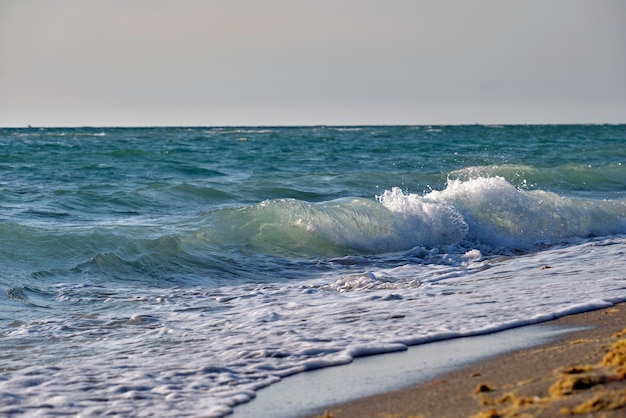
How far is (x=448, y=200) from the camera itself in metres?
11.7

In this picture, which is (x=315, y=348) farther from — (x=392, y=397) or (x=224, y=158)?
(x=224, y=158)

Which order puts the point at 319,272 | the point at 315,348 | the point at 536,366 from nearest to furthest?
the point at 536,366 < the point at 315,348 < the point at 319,272

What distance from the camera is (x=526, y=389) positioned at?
145 inches

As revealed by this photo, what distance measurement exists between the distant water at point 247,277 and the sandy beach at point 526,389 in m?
0.75

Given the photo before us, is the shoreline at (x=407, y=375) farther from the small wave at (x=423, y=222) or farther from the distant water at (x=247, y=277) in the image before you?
the small wave at (x=423, y=222)

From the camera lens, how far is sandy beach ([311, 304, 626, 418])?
333 cm

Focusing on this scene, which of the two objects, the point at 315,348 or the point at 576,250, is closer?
the point at 315,348

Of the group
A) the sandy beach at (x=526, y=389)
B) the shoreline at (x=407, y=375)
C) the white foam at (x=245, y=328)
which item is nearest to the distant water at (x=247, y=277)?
the white foam at (x=245, y=328)

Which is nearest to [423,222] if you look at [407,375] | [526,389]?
[407,375]

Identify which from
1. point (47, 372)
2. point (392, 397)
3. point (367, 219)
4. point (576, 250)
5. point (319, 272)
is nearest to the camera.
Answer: point (392, 397)

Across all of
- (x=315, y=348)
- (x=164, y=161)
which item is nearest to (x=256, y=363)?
(x=315, y=348)

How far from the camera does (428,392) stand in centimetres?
Answer: 390

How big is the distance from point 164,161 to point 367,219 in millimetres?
11209

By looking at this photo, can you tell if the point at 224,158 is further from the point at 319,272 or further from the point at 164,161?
the point at 319,272
